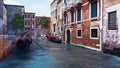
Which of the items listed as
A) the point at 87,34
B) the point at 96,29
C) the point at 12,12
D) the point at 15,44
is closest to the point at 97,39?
the point at 96,29

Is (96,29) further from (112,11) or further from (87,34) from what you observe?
(112,11)

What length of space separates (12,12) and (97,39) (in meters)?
50.0

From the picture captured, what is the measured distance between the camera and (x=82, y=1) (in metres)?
26.3

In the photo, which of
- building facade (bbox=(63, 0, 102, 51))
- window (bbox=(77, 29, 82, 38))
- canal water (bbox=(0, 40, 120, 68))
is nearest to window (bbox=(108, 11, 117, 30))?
building facade (bbox=(63, 0, 102, 51))

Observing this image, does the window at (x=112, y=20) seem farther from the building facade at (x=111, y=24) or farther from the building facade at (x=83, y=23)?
the building facade at (x=83, y=23)

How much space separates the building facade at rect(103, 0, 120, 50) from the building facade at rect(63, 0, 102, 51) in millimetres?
1357

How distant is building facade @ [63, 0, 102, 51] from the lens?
2151cm

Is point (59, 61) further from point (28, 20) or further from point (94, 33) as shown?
point (28, 20)

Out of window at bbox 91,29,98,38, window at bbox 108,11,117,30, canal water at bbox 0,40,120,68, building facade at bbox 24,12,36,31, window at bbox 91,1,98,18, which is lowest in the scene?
canal water at bbox 0,40,120,68

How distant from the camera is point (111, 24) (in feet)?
59.7

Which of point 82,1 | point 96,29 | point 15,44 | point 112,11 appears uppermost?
point 82,1

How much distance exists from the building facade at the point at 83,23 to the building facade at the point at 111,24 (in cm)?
136

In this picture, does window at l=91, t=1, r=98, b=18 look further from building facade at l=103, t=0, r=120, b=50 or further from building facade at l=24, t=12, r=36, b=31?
building facade at l=24, t=12, r=36, b=31

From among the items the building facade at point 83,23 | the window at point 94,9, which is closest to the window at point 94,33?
the building facade at point 83,23
